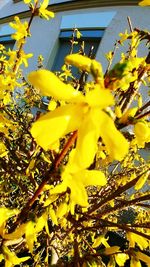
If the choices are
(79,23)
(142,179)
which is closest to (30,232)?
(142,179)

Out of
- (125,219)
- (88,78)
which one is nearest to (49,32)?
(88,78)

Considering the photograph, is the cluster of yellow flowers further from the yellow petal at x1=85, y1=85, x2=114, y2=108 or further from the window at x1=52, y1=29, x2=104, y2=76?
the window at x1=52, y1=29, x2=104, y2=76

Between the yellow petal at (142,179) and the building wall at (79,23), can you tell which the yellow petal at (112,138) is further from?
the building wall at (79,23)

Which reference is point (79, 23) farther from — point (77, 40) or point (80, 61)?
point (80, 61)

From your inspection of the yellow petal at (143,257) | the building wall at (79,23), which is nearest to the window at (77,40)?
the building wall at (79,23)

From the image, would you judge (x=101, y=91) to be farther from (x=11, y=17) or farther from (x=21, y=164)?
(x=11, y=17)

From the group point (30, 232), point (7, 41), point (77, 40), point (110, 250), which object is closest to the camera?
point (30, 232)

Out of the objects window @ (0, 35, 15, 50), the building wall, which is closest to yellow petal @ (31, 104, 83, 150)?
the building wall
